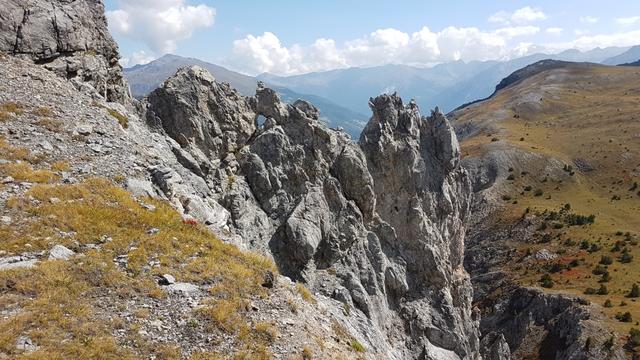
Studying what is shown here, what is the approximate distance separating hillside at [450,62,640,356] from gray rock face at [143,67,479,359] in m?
40.8

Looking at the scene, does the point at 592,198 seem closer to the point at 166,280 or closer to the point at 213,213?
the point at 213,213

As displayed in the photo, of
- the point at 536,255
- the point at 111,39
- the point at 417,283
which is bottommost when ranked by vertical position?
the point at 536,255

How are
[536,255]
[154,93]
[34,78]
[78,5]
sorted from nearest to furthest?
[34,78], [78,5], [154,93], [536,255]

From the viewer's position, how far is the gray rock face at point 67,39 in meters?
35.4

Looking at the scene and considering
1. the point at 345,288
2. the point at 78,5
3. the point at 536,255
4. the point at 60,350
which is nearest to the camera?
the point at 60,350

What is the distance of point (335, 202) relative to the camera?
5075 centimetres

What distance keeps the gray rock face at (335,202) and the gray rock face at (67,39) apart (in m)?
6.23

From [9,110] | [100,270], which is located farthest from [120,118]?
[100,270]

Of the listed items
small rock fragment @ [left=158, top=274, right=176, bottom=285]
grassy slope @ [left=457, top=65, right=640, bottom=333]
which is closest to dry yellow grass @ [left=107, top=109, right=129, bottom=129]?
small rock fragment @ [left=158, top=274, right=176, bottom=285]

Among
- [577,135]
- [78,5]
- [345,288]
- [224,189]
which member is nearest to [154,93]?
[78,5]

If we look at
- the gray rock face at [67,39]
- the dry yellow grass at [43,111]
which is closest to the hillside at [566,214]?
the gray rock face at [67,39]

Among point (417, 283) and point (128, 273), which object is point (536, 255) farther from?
point (128, 273)

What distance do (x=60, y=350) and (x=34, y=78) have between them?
25790mm

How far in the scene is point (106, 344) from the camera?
17.1m
